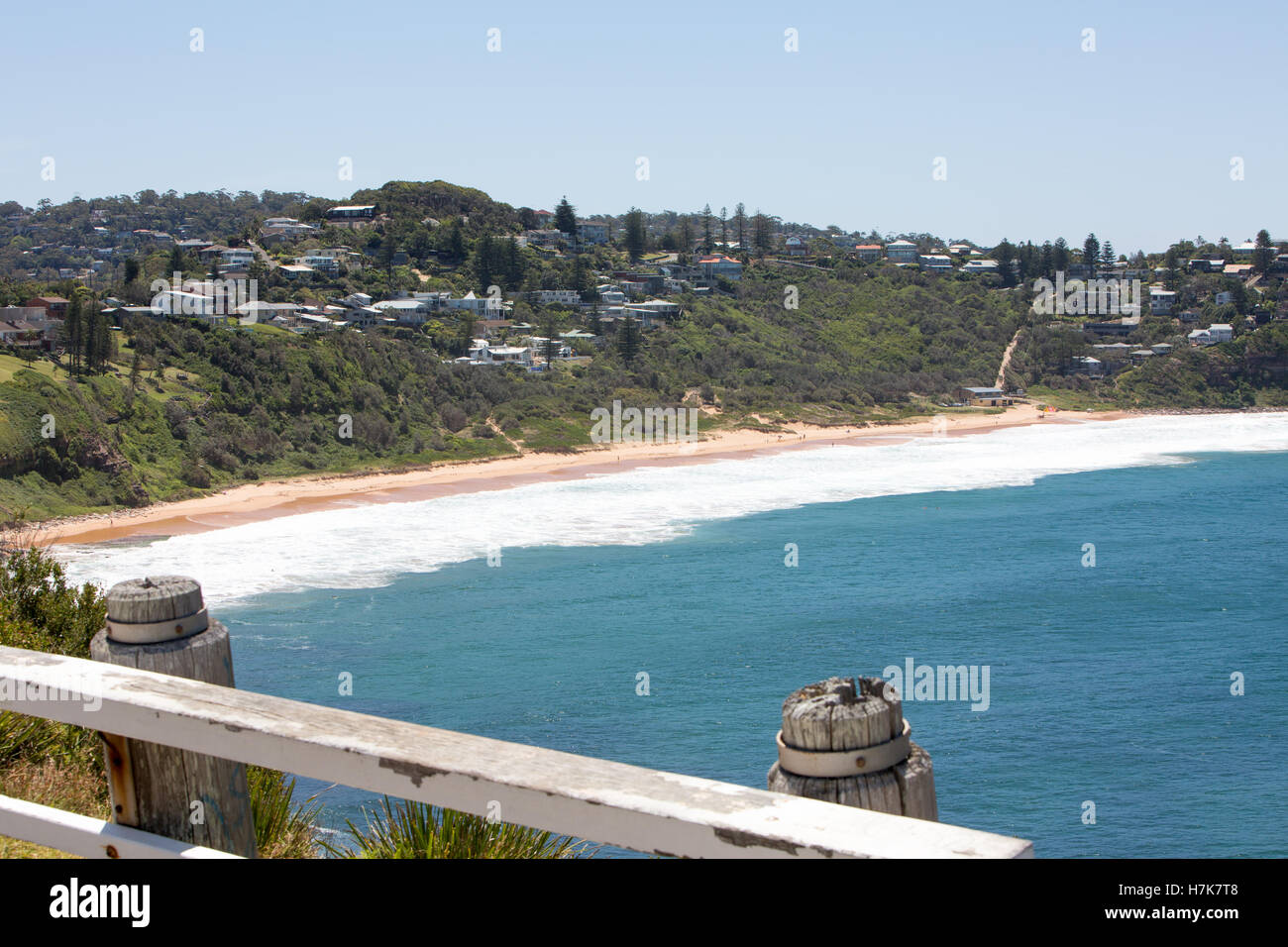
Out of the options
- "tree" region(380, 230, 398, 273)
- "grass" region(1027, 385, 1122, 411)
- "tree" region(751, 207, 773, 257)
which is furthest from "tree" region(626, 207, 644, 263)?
"grass" region(1027, 385, 1122, 411)

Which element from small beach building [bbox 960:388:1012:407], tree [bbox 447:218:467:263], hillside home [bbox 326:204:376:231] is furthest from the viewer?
hillside home [bbox 326:204:376:231]

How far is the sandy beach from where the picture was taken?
42250mm

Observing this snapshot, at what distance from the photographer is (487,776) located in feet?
6.82

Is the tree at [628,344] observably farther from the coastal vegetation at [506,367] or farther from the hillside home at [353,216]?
the hillside home at [353,216]

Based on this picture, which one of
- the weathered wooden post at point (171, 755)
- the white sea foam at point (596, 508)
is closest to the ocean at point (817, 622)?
the white sea foam at point (596, 508)

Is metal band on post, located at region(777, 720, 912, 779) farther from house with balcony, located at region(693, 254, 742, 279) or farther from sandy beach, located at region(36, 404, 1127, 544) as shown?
house with balcony, located at region(693, 254, 742, 279)

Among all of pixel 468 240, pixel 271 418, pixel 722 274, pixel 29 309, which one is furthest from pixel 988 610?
pixel 722 274

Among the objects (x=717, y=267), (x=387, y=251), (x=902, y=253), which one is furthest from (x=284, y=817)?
(x=902, y=253)

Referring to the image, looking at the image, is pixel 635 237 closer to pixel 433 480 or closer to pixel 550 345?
pixel 550 345

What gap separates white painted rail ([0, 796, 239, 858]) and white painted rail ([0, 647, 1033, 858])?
0.22m

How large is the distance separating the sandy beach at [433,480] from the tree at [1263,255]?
53369mm
